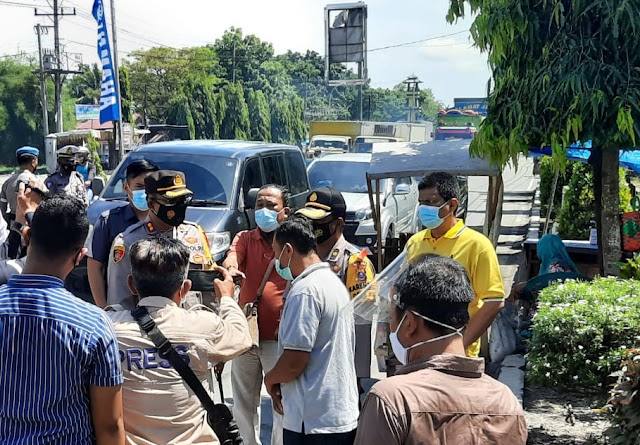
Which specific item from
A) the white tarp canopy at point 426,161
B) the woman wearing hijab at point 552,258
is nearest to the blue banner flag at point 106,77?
the white tarp canopy at point 426,161

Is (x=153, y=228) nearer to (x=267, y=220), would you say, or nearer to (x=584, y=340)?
(x=267, y=220)

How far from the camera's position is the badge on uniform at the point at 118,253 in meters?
4.02

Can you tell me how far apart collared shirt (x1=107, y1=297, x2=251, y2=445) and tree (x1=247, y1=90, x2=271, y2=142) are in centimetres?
5271

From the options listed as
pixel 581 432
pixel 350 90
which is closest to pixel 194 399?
pixel 581 432

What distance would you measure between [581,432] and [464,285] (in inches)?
130

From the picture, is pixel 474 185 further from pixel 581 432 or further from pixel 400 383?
pixel 400 383

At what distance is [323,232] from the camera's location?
4.20m

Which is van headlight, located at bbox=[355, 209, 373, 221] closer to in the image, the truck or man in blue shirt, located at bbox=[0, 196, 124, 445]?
man in blue shirt, located at bbox=[0, 196, 124, 445]

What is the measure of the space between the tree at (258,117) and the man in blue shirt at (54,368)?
53147mm

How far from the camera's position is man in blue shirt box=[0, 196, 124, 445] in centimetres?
230

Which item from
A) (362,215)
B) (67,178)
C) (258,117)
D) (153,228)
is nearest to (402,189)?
(362,215)

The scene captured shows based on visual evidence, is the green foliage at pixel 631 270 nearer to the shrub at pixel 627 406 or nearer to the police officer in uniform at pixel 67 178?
the shrub at pixel 627 406

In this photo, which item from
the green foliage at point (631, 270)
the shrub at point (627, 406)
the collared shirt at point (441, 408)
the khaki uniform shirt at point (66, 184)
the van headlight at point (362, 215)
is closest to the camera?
the collared shirt at point (441, 408)

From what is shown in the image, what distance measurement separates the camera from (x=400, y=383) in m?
2.05
